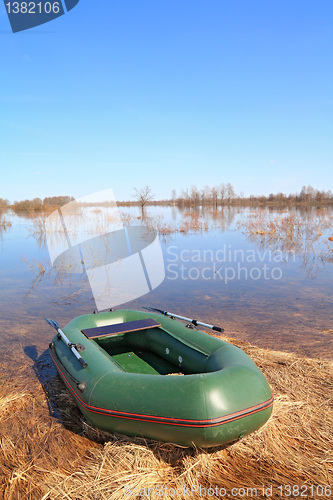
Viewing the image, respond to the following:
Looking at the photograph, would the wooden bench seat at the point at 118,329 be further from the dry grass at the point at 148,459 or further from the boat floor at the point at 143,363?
the dry grass at the point at 148,459

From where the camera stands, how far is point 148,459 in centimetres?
258

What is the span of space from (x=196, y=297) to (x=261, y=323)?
1.96m

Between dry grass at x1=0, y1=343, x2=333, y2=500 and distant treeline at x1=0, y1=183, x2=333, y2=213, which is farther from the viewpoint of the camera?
distant treeline at x1=0, y1=183, x2=333, y2=213

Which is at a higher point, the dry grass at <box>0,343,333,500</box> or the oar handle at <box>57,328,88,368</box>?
the oar handle at <box>57,328,88,368</box>

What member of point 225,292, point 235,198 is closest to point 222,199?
point 235,198

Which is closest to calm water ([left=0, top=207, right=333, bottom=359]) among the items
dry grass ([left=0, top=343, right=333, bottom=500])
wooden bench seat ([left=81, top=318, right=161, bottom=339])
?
wooden bench seat ([left=81, top=318, right=161, bottom=339])

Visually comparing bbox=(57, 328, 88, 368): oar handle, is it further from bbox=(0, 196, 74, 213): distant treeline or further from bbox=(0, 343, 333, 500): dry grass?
bbox=(0, 196, 74, 213): distant treeline

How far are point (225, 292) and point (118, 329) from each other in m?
4.53

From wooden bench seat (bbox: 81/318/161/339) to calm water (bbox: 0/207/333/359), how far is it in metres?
1.66

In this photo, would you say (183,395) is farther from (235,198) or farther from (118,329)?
(235,198)

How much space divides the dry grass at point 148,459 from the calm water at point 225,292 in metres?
1.85

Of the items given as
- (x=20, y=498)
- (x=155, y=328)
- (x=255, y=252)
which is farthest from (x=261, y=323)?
(x=255, y=252)

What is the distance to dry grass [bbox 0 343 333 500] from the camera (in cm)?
241

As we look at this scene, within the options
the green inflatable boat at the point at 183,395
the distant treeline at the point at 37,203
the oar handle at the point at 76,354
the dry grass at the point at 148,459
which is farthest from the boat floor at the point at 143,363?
the distant treeline at the point at 37,203
